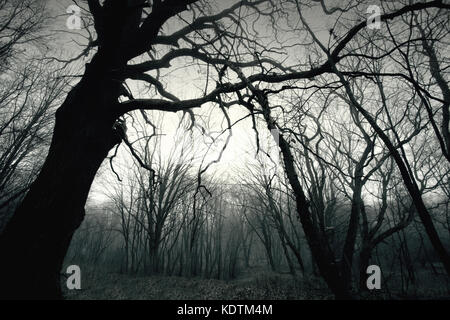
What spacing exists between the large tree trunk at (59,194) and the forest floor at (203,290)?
489 cm

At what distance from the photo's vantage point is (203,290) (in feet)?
21.2

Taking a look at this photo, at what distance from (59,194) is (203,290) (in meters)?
5.97

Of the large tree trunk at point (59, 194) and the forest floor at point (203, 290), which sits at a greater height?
the large tree trunk at point (59, 194)

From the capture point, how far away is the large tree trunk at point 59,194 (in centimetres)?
154

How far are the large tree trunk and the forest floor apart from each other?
16.0 feet

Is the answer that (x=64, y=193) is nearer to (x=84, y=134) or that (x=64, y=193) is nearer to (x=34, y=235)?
(x=34, y=235)

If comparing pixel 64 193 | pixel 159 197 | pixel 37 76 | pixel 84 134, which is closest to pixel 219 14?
pixel 84 134

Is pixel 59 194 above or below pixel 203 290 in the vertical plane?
above

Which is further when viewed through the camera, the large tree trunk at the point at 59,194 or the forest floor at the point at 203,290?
the forest floor at the point at 203,290

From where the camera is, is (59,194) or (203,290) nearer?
(59,194)

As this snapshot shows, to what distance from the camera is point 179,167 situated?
8461 millimetres
